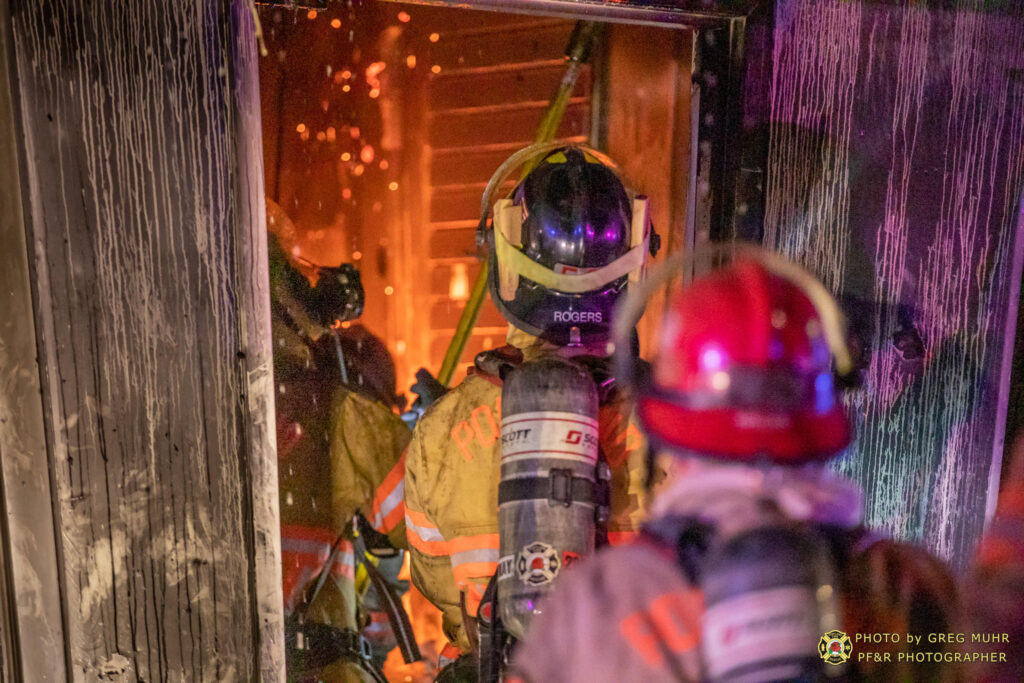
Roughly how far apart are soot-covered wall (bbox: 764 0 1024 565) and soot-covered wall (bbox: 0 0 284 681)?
1.77 m

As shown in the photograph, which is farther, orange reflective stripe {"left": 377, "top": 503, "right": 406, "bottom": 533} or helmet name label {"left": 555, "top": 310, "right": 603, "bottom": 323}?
orange reflective stripe {"left": 377, "top": 503, "right": 406, "bottom": 533}

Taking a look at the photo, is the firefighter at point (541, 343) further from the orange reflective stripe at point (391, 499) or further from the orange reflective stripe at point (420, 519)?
the orange reflective stripe at point (391, 499)

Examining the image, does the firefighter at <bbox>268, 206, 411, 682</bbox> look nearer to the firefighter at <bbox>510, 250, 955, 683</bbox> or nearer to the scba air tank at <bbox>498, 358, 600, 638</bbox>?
the scba air tank at <bbox>498, 358, 600, 638</bbox>

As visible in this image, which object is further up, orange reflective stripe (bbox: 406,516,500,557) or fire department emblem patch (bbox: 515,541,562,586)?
fire department emblem patch (bbox: 515,541,562,586)

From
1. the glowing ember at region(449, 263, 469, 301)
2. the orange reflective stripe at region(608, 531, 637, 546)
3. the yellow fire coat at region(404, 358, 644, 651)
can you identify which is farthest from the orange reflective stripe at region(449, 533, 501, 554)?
the glowing ember at region(449, 263, 469, 301)

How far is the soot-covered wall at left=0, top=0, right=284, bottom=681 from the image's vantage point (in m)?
1.58

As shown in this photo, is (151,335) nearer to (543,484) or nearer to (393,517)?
(543,484)

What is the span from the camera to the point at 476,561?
199 cm

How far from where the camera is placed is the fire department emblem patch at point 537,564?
1521mm

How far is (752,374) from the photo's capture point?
2.99 feet

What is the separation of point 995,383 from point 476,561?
2.04m

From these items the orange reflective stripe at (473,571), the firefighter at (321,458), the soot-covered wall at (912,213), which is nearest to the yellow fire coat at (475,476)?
the orange reflective stripe at (473,571)

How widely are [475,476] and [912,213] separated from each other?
1.79 metres

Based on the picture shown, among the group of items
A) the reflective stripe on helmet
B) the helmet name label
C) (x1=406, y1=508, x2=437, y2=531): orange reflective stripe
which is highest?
the reflective stripe on helmet
